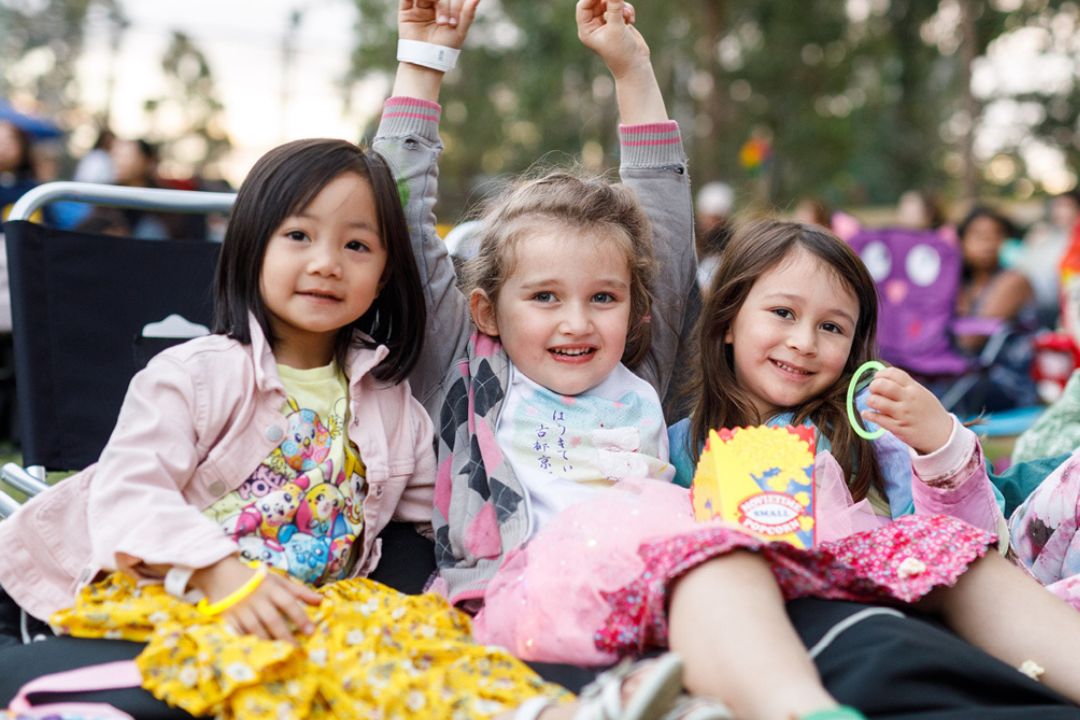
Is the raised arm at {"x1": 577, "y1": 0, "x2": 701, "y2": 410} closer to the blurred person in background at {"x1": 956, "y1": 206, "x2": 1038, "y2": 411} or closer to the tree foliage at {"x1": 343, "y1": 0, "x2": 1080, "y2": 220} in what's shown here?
the blurred person in background at {"x1": 956, "y1": 206, "x2": 1038, "y2": 411}

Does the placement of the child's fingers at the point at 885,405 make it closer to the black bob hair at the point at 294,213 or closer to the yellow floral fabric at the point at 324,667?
Answer: the yellow floral fabric at the point at 324,667

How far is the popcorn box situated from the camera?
5.91ft

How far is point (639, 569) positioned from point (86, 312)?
5.17ft

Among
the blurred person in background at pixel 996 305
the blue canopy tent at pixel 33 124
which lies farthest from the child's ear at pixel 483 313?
the blue canopy tent at pixel 33 124

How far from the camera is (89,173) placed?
7.62 metres

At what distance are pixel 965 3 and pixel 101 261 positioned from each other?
533 inches

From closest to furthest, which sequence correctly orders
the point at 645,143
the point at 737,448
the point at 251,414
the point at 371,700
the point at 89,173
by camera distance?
the point at 371,700, the point at 737,448, the point at 251,414, the point at 645,143, the point at 89,173

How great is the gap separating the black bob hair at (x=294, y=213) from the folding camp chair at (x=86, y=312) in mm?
625

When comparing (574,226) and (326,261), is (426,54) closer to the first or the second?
(574,226)

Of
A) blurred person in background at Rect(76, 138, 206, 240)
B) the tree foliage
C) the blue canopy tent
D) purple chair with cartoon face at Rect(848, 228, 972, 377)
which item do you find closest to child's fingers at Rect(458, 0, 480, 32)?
blurred person in background at Rect(76, 138, 206, 240)

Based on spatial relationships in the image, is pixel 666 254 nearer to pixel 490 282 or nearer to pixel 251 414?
pixel 490 282

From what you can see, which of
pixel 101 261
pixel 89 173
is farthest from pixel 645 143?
pixel 89 173

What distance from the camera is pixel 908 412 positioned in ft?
6.44

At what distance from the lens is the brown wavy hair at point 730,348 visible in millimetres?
2283
